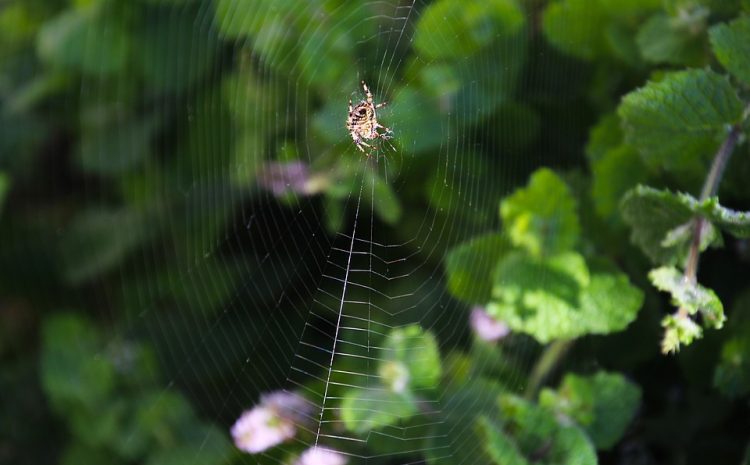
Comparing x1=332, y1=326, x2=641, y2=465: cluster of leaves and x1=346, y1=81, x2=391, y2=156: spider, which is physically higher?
x1=346, y1=81, x2=391, y2=156: spider

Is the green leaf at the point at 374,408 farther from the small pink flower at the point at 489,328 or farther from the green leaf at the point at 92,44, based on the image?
the green leaf at the point at 92,44

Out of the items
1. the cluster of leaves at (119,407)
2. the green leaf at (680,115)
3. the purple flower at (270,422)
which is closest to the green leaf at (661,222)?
the green leaf at (680,115)

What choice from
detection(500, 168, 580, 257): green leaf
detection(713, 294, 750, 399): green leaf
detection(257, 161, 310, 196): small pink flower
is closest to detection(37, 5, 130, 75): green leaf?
detection(257, 161, 310, 196): small pink flower

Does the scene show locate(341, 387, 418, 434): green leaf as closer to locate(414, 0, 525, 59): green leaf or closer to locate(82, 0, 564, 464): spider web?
locate(82, 0, 564, 464): spider web

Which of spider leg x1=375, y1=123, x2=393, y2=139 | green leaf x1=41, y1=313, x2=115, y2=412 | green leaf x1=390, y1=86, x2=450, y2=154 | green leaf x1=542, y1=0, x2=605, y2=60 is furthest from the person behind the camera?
spider leg x1=375, y1=123, x2=393, y2=139

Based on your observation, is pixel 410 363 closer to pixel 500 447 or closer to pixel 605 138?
pixel 500 447

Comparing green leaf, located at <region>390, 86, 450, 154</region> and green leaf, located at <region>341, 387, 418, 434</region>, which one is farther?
green leaf, located at <region>390, 86, 450, 154</region>

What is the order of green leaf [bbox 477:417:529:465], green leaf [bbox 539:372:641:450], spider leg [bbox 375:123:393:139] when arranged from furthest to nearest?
1. spider leg [bbox 375:123:393:139]
2. green leaf [bbox 539:372:641:450]
3. green leaf [bbox 477:417:529:465]

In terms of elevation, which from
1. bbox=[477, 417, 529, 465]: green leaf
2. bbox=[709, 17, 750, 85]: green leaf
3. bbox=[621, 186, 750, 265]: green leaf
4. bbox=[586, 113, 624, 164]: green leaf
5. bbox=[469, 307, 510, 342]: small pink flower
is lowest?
bbox=[477, 417, 529, 465]: green leaf
